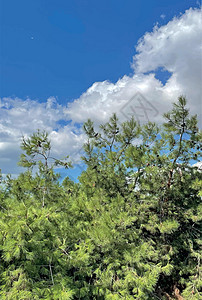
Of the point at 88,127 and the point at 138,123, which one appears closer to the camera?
the point at 138,123

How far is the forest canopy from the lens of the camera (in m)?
2.28

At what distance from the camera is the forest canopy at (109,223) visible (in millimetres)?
2275

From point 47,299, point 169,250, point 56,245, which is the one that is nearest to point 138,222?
point 169,250

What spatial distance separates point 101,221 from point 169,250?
1759mm

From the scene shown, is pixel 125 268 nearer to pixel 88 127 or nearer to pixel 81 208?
pixel 81 208

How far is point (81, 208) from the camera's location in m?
3.42

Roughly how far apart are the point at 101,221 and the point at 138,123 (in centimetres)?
209

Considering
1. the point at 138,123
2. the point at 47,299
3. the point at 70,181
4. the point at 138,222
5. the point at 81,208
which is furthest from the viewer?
the point at 70,181

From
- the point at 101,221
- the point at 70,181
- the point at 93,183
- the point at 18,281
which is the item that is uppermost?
the point at 70,181

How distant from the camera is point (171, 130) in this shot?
344cm

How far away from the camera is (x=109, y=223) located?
282 cm

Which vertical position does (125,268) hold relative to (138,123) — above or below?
below

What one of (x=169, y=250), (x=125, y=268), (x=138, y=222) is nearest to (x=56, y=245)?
(x=125, y=268)

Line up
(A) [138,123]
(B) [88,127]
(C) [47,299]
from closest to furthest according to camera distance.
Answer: (C) [47,299], (A) [138,123], (B) [88,127]
